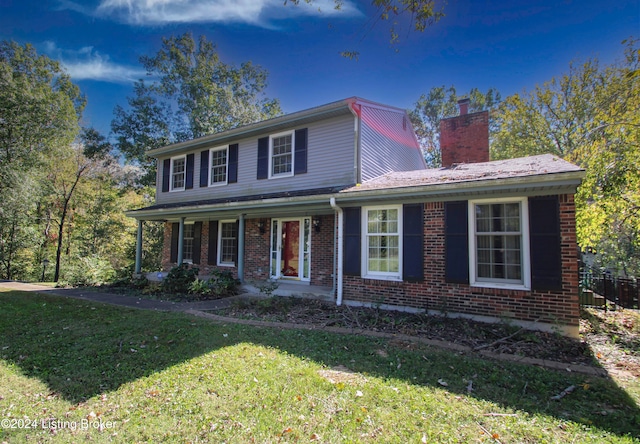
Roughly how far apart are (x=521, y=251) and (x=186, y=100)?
70.8 ft

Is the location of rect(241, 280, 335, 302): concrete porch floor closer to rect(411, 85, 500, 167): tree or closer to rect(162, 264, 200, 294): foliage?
rect(162, 264, 200, 294): foliage

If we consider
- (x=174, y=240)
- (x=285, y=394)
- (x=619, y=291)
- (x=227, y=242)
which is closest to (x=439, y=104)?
(x=619, y=291)

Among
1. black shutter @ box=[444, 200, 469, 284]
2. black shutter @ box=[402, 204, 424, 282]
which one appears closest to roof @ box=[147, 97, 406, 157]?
black shutter @ box=[402, 204, 424, 282]

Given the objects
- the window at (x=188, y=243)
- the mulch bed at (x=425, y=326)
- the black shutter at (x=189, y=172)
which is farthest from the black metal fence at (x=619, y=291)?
the black shutter at (x=189, y=172)

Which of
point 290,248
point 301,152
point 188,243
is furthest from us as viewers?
point 188,243

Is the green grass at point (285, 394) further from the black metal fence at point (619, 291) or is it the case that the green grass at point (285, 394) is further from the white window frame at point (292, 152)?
the white window frame at point (292, 152)

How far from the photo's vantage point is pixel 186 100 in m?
20.8

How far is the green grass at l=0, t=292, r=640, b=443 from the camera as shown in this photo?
2648 millimetres

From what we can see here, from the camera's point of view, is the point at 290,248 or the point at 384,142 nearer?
the point at 290,248

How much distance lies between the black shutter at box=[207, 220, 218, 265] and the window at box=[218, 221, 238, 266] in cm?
15

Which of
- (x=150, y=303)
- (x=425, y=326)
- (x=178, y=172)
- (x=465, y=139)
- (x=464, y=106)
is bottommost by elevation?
(x=150, y=303)

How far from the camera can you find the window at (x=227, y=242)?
11.4 meters

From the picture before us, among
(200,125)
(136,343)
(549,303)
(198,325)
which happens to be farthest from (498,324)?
(200,125)

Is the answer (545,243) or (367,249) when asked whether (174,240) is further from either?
(545,243)
